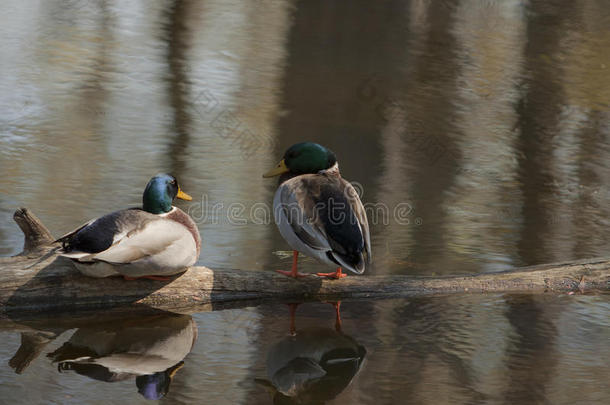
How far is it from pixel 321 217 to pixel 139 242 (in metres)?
1.08

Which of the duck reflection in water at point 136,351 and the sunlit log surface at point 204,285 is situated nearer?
the duck reflection in water at point 136,351

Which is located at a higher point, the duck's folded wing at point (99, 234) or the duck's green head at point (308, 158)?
the duck's green head at point (308, 158)

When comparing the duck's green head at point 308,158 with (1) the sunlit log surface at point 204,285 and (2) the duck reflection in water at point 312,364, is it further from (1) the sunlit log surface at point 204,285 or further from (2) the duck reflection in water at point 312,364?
(2) the duck reflection in water at point 312,364

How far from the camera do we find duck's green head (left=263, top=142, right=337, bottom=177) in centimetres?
664

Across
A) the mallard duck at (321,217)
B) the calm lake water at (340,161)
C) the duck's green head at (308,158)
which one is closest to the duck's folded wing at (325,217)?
the mallard duck at (321,217)

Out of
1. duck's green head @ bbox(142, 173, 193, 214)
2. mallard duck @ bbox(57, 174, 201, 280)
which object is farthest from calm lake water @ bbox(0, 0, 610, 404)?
duck's green head @ bbox(142, 173, 193, 214)

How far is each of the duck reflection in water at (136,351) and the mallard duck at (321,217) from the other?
32.5 inches

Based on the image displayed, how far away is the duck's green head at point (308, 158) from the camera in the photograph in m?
6.64

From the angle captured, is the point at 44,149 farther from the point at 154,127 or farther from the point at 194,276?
the point at 194,276

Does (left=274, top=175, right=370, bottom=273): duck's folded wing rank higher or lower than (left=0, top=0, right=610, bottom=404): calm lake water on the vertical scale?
higher

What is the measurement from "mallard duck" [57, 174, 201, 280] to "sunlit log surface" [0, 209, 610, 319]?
124 millimetres

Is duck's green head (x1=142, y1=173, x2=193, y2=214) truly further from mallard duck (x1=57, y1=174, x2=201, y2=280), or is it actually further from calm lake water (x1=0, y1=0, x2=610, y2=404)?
calm lake water (x1=0, y1=0, x2=610, y2=404)

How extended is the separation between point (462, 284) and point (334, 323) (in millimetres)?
897

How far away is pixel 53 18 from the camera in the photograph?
17672 millimetres
